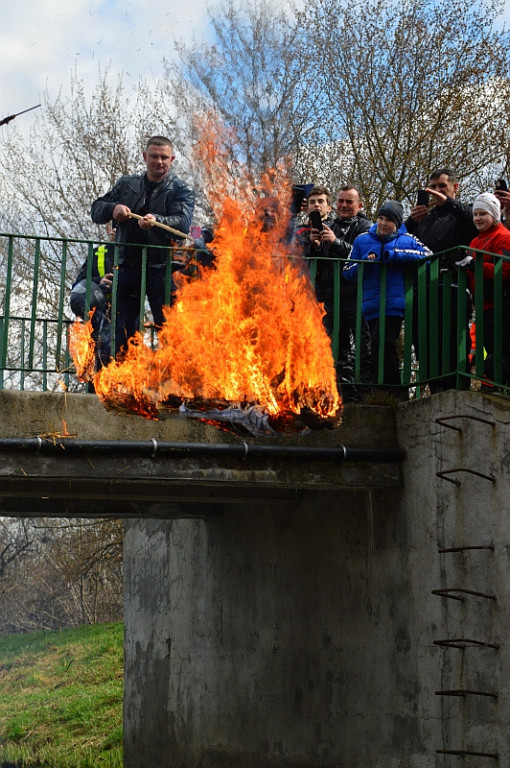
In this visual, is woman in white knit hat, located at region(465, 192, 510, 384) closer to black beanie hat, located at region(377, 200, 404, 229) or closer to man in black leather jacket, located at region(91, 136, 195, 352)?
black beanie hat, located at region(377, 200, 404, 229)

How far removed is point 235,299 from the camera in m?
8.37

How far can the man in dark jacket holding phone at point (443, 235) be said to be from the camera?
8.25 metres

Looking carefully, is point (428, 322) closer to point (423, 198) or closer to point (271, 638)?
point (423, 198)

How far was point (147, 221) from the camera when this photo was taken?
350 inches

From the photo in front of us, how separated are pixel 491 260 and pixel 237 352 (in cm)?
202

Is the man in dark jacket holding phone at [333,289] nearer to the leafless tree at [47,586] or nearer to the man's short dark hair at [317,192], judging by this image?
the man's short dark hair at [317,192]

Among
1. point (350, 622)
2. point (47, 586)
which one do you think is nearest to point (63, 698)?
point (47, 586)

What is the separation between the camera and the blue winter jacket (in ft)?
27.9

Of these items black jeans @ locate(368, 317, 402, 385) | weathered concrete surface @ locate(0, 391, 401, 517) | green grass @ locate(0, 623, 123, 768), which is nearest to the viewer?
weathered concrete surface @ locate(0, 391, 401, 517)

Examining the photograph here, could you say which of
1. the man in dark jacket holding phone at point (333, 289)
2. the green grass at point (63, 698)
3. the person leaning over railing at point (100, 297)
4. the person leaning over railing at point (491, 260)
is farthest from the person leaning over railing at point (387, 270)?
the green grass at point (63, 698)

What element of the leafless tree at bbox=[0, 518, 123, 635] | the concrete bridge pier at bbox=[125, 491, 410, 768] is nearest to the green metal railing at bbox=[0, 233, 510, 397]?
the concrete bridge pier at bbox=[125, 491, 410, 768]

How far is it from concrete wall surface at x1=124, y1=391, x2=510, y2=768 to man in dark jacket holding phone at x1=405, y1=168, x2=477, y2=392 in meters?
0.46

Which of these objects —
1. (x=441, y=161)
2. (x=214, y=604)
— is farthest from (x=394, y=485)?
(x=441, y=161)

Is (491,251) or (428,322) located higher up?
(491,251)
